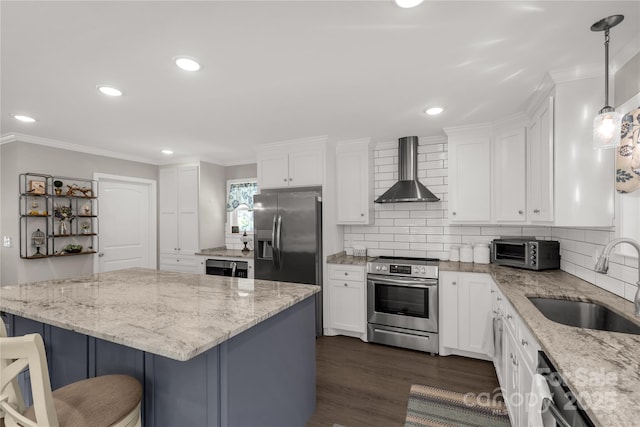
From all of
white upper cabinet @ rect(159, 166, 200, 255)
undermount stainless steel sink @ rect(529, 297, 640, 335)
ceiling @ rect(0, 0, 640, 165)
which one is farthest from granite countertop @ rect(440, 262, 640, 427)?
white upper cabinet @ rect(159, 166, 200, 255)

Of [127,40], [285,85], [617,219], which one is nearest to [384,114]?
[285,85]

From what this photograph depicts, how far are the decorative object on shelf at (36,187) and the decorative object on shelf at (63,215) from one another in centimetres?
26

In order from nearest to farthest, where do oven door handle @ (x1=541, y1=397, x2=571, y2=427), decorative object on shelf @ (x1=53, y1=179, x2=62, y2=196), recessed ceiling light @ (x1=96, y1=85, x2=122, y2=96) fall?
oven door handle @ (x1=541, y1=397, x2=571, y2=427), recessed ceiling light @ (x1=96, y1=85, x2=122, y2=96), decorative object on shelf @ (x1=53, y1=179, x2=62, y2=196)

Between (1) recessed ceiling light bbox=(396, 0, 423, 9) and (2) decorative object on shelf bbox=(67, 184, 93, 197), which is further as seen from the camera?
(2) decorative object on shelf bbox=(67, 184, 93, 197)

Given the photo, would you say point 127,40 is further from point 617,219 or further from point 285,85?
point 617,219

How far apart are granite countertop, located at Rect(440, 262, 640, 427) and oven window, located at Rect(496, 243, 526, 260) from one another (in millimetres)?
721

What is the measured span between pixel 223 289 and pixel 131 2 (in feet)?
5.40

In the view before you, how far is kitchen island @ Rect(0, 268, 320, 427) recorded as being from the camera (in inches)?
53.1

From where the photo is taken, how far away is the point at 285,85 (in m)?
2.23

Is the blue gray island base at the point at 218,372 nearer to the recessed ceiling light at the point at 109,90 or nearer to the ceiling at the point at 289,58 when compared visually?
the ceiling at the point at 289,58

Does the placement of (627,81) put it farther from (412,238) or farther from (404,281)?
(412,238)

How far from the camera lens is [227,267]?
4281 millimetres

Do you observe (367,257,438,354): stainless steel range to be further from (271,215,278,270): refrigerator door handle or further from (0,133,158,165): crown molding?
(0,133,158,165): crown molding

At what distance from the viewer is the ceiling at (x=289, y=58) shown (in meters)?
1.44
